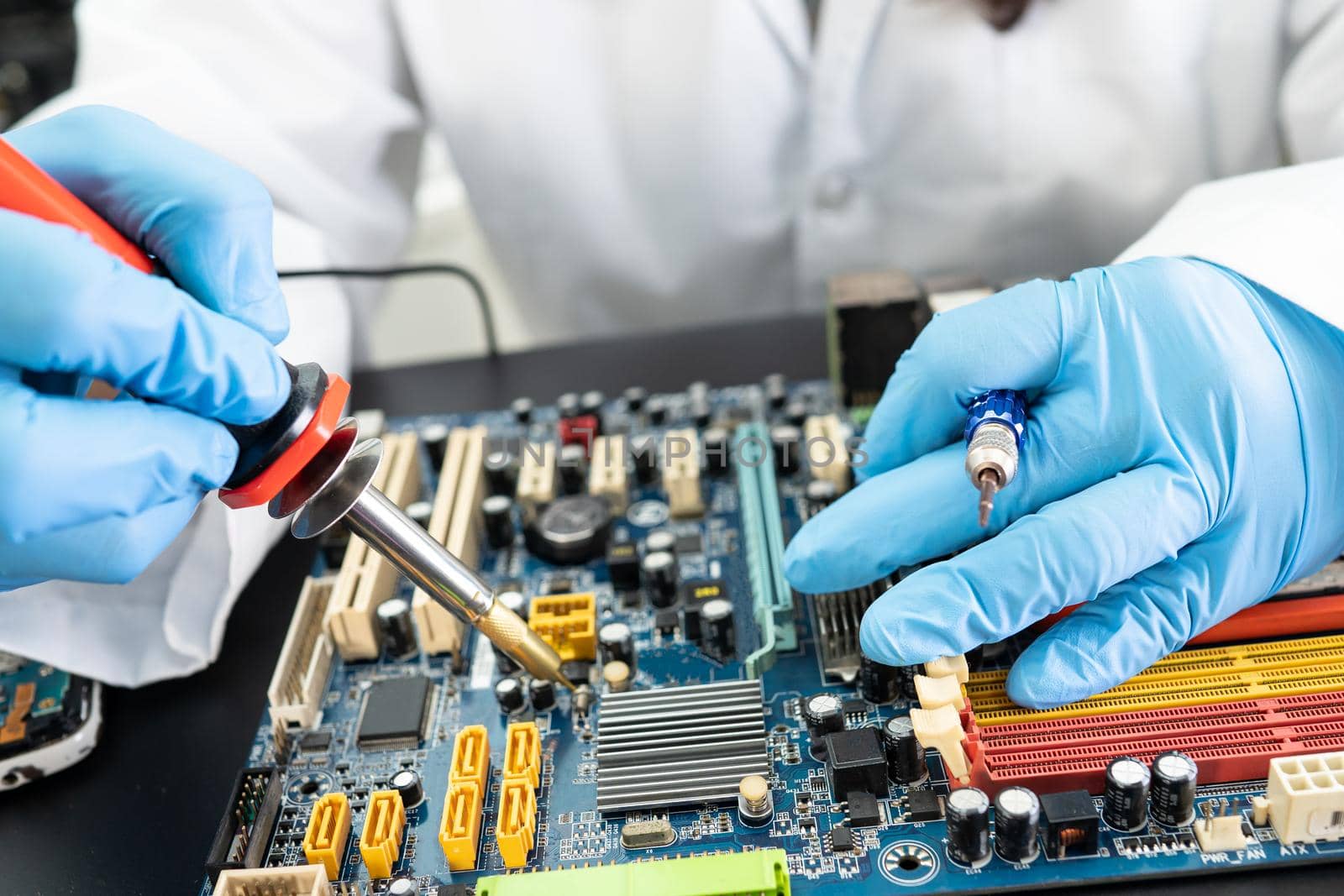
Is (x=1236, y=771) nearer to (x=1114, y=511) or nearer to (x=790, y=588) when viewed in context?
(x=1114, y=511)

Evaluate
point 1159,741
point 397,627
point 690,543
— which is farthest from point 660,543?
point 1159,741

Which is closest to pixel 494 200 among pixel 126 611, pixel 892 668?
pixel 126 611

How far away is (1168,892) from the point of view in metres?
1.71

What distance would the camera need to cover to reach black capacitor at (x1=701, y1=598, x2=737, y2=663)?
225 cm

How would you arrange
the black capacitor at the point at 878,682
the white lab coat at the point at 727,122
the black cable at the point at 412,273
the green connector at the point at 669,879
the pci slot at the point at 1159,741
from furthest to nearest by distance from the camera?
the black cable at the point at 412,273, the white lab coat at the point at 727,122, the black capacitor at the point at 878,682, the pci slot at the point at 1159,741, the green connector at the point at 669,879

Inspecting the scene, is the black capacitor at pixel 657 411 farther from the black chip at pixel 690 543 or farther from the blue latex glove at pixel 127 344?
the blue latex glove at pixel 127 344

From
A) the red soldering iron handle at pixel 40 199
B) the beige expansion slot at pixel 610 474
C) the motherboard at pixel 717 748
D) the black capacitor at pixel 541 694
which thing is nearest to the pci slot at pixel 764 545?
the motherboard at pixel 717 748

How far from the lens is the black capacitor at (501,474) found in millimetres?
2857

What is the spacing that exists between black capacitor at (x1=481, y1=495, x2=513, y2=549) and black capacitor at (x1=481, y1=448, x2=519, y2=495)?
142mm

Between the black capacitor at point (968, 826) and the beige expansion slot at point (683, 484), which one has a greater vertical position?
the beige expansion slot at point (683, 484)

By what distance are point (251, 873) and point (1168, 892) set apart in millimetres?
1583

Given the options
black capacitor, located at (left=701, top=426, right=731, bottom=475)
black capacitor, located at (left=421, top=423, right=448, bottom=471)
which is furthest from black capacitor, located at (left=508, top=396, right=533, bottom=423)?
black capacitor, located at (left=701, top=426, right=731, bottom=475)

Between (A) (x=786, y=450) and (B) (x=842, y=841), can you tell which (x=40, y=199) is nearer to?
(B) (x=842, y=841)

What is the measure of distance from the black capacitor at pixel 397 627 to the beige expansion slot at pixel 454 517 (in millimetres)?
24
